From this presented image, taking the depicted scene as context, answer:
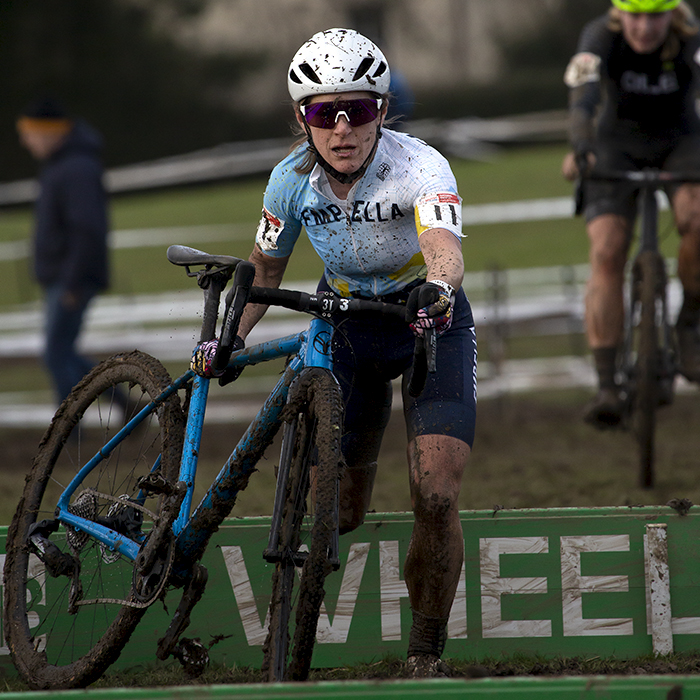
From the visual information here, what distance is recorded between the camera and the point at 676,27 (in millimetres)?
6469

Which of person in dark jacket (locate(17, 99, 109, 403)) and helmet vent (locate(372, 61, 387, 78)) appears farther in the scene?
person in dark jacket (locate(17, 99, 109, 403))

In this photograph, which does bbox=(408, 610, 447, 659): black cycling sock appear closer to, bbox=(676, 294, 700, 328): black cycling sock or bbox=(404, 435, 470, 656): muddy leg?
bbox=(404, 435, 470, 656): muddy leg

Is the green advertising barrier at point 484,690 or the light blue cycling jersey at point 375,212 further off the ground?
the light blue cycling jersey at point 375,212

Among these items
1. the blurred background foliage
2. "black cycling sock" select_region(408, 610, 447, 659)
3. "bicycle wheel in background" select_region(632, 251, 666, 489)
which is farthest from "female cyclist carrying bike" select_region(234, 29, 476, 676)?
the blurred background foliage

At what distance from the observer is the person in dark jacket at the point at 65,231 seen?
30.2 feet

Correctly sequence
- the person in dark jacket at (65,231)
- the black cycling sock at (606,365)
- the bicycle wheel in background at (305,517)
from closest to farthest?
the bicycle wheel in background at (305,517), the black cycling sock at (606,365), the person in dark jacket at (65,231)

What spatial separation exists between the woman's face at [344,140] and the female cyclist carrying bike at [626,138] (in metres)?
2.86

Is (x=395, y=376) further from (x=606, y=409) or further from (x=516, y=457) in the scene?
(x=516, y=457)

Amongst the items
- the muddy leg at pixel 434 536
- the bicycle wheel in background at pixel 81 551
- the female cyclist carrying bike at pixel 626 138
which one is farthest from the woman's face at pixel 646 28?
the bicycle wheel in background at pixel 81 551

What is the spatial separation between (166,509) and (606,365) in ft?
12.2

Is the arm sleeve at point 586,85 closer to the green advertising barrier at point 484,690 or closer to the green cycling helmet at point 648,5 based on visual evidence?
the green cycling helmet at point 648,5

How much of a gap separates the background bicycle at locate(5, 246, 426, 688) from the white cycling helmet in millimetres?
677

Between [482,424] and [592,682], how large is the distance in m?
6.88

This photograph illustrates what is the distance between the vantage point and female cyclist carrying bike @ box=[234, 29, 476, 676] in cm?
371
